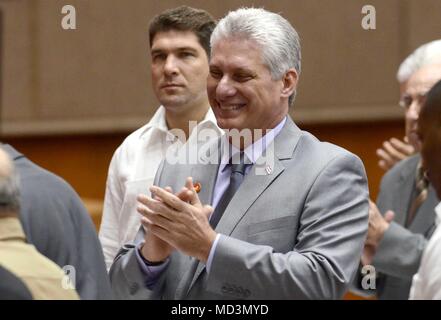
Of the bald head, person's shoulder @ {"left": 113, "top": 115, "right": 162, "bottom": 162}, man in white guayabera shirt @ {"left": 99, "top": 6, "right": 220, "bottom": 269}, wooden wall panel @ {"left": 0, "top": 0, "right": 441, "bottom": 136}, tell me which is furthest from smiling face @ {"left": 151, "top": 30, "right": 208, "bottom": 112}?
wooden wall panel @ {"left": 0, "top": 0, "right": 441, "bottom": 136}

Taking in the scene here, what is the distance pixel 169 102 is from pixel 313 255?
35.3 inches

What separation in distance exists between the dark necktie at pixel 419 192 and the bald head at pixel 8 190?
1.57m

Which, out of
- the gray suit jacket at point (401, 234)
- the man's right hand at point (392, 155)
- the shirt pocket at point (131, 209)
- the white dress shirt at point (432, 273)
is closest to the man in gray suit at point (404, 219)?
the gray suit jacket at point (401, 234)

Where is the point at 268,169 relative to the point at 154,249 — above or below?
above

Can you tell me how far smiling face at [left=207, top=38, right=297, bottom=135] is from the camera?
2.40 m

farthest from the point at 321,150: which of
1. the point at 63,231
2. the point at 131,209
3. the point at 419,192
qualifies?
the point at 419,192

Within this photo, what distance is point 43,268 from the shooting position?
2.01 meters

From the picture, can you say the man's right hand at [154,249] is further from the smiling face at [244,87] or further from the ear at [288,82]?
the ear at [288,82]

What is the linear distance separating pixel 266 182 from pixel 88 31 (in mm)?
2779

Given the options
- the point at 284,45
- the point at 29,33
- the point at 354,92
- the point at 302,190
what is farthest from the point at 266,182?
the point at 29,33

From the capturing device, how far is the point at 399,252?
3.15 meters

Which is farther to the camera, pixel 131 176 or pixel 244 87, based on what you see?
pixel 131 176

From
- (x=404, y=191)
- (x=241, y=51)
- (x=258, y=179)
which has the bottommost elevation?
(x=404, y=191)

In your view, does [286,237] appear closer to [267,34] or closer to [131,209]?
[267,34]
